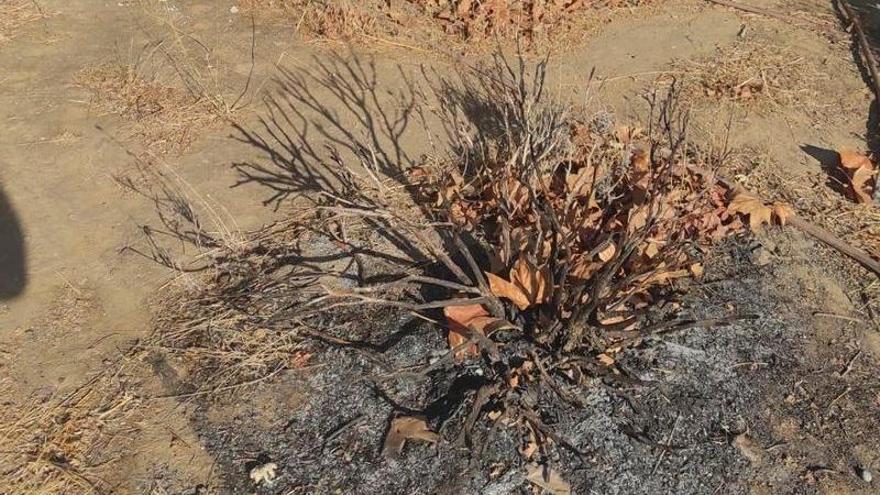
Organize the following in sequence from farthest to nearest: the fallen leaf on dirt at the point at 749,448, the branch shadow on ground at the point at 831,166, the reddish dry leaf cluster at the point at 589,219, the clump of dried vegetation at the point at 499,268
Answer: the branch shadow on ground at the point at 831,166
the reddish dry leaf cluster at the point at 589,219
the clump of dried vegetation at the point at 499,268
the fallen leaf on dirt at the point at 749,448

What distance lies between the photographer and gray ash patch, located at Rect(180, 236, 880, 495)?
8.98 feet

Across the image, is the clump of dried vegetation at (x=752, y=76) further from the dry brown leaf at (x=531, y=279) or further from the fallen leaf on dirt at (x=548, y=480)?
the fallen leaf on dirt at (x=548, y=480)

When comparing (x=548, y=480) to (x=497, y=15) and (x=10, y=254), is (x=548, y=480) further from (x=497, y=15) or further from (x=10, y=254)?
(x=497, y=15)

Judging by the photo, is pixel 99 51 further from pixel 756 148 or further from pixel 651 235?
pixel 756 148

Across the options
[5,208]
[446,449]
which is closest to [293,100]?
[5,208]

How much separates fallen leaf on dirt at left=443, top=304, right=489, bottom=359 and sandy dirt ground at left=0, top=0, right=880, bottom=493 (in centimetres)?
58

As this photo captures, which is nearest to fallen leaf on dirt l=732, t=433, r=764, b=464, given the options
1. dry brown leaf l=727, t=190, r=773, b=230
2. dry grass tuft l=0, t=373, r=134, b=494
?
dry brown leaf l=727, t=190, r=773, b=230

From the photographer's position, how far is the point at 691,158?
13.0ft

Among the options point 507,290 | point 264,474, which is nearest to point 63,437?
point 264,474

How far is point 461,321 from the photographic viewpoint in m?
3.06

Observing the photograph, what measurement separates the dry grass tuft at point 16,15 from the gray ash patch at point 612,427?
12.0 ft

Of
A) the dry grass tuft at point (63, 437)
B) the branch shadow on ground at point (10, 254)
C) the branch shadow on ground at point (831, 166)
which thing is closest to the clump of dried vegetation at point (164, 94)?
the branch shadow on ground at point (10, 254)

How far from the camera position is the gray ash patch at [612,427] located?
8.98ft

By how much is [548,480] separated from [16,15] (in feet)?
16.1
